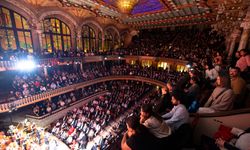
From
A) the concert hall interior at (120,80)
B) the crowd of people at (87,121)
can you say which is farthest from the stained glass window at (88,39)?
the crowd of people at (87,121)

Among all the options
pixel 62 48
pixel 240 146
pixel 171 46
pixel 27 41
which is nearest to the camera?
pixel 240 146

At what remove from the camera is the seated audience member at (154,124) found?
93.8 inches

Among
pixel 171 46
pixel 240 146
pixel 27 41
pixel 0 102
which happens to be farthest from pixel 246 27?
pixel 27 41

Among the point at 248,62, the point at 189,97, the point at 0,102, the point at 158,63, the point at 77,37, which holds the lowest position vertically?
the point at 0,102

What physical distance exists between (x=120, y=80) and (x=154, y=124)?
19737mm

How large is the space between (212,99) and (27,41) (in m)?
16.2

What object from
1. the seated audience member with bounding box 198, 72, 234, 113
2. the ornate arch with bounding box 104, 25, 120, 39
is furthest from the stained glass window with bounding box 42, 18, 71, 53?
the seated audience member with bounding box 198, 72, 234, 113

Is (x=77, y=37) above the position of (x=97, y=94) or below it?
above

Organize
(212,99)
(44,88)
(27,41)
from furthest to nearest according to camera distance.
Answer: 1. (27,41)
2. (44,88)
3. (212,99)

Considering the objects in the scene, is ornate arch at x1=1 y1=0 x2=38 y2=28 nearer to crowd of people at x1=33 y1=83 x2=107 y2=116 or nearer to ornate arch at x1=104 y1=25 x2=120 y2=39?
crowd of people at x1=33 y1=83 x2=107 y2=116

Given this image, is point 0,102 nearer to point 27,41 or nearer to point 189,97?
point 27,41

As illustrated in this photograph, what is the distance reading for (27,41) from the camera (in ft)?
43.3

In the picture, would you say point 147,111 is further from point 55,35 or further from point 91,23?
point 91,23

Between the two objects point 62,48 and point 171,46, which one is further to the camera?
point 171,46
